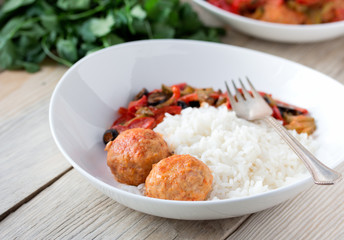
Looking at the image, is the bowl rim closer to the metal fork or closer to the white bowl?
the white bowl

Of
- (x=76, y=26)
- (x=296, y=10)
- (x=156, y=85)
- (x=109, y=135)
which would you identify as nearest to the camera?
(x=109, y=135)

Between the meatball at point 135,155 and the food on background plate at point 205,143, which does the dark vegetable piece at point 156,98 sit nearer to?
the food on background plate at point 205,143

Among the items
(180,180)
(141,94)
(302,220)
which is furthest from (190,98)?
(302,220)

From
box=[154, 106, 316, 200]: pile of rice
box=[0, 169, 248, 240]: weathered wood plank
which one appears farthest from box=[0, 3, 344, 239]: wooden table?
box=[154, 106, 316, 200]: pile of rice

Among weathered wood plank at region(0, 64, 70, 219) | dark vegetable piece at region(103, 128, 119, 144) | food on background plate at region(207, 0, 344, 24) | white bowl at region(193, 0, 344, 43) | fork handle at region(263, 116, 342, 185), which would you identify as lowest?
weathered wood plank at region(0, 64, 70, 219)

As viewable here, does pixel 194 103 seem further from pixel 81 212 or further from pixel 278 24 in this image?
pixel 278 24

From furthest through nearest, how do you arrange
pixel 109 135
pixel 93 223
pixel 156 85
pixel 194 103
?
pixel 156 85, pixel 194 103, pixel 109 135, pixel 93 223

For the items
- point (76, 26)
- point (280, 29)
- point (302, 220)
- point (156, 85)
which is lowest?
point (302, 220)
